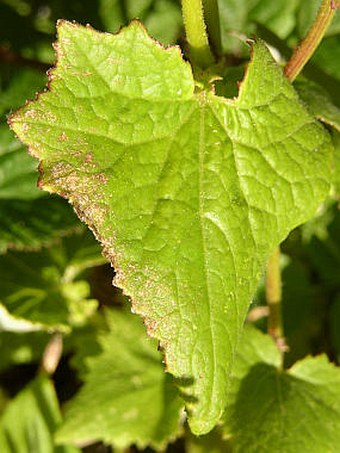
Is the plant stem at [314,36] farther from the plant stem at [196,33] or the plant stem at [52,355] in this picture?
the plant stem at [52,355]

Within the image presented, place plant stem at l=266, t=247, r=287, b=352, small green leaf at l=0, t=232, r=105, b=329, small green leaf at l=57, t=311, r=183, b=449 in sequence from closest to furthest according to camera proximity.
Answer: plant stem at l=266, t=247, r=287, b=352
small green leaf at l=57, t=311, r=183, b=449
small green leaf at l=0, t=232, r=105, b=329

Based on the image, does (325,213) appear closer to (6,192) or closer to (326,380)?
(326,380)

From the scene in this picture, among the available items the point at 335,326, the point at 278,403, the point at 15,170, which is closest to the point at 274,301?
the point at 278,403

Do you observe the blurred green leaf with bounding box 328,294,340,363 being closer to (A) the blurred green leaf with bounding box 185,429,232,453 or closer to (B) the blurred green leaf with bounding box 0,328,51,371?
(A) the blurred green leaf with bounding box 185,429,232,453

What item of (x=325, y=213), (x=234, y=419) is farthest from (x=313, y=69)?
(x=234, y=419)

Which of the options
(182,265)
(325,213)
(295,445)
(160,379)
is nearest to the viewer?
(182,265)

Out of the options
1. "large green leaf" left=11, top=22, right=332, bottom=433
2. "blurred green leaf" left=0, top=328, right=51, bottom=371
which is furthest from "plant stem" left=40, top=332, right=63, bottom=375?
"large green leaf" left=11, top=22, right=332, bottom=433

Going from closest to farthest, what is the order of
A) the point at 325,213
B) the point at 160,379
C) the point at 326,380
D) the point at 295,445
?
the point at 295,445 → the point at 326,380 → the point at 160,379 → the point at 325,213
